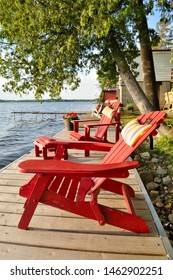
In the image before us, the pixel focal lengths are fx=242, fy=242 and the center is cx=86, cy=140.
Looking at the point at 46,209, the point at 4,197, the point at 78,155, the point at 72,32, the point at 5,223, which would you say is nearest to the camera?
the point at 5,223

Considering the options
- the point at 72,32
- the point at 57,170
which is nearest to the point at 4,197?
the point at 57,170

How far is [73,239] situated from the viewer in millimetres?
2084

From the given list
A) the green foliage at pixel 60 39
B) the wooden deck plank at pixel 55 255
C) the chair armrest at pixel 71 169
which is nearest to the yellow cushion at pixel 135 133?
the chair armrest at pixel 71 169

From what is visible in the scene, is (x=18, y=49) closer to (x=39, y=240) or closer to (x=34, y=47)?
(x=34, y=47)

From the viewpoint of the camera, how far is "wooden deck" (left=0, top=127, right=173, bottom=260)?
6.17 feet

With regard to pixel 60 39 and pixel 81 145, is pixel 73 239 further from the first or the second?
pixel 60 39

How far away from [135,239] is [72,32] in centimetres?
610

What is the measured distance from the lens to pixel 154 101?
24.8 ft

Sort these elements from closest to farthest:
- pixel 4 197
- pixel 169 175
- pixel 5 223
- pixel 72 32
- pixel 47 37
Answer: pixel 5 223, pixel 4 197, pixel 169 175, pixel 72 32, pixel 47 37

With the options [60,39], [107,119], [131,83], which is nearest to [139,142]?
[107,119]

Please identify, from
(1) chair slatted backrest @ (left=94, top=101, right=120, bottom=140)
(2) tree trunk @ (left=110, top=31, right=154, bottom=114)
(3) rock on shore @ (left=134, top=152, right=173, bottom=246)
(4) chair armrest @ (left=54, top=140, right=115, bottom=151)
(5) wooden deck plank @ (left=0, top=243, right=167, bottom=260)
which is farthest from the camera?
(2) tree trunk @ (left=110, top=31, right=154, bottom=114)

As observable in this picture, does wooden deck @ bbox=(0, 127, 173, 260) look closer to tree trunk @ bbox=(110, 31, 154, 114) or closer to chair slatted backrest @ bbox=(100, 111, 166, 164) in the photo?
chair slatted backrest @ bbox=(100, 111, 166, 164)

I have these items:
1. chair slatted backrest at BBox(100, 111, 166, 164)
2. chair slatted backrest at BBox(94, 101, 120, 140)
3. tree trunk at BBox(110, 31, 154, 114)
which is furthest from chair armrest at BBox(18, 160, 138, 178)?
tree trunk at BBox(110, 31, 154, 114)

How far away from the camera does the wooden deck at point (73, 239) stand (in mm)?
1881
